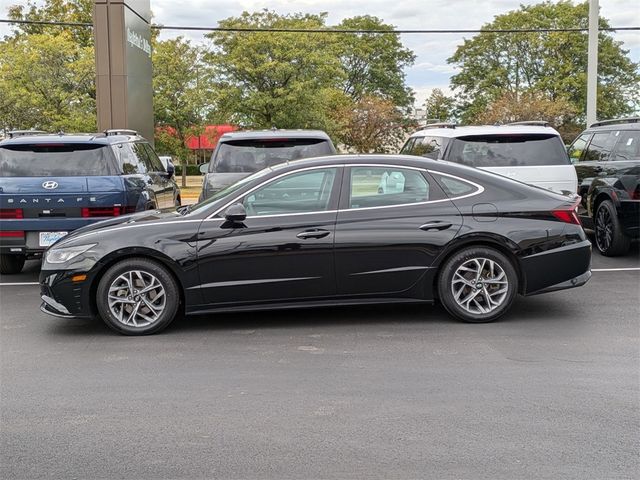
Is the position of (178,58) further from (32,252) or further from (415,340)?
(415,340)

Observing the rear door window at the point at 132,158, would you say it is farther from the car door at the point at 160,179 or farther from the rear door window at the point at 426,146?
the rear door window at the point at 426,146

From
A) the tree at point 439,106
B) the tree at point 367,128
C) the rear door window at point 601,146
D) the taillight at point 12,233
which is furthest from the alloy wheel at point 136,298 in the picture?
the tree at point 439,106

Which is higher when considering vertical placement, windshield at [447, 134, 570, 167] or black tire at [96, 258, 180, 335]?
windshield at [447, 134, 570, 167]

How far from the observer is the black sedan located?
629cm

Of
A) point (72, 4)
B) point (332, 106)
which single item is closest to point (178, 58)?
point (332, 106)

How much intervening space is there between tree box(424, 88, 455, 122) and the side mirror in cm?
5484

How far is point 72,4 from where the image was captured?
170 ft

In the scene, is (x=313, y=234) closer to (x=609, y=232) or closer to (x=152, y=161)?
(x=609, y=232)

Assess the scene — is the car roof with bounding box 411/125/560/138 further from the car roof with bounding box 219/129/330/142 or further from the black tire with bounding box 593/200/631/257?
the car roof with bounding box 219/129/330/142

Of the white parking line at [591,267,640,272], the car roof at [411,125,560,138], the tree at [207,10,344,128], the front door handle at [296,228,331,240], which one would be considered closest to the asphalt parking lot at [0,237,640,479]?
the front door handle at [296,228,331,240]

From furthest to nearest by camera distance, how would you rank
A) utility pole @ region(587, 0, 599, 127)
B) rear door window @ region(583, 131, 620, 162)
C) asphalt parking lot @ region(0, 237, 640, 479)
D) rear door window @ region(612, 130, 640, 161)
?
utility pole @ region(587, 0, 599, 127) → rear door window @ region(583, 131, 620, 162) → rear door window @ region(612, 130, 640, 161) → asphalt parking lot @ region(0, 237, 640, 479)

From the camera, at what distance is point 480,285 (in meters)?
6.50

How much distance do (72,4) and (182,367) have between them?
52569 millimetres

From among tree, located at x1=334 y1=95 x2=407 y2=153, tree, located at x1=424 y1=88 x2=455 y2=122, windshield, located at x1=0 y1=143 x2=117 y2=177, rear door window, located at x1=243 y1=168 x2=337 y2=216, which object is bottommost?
rear door window, located at x1=243 y1=168 x2=337 y2=216
